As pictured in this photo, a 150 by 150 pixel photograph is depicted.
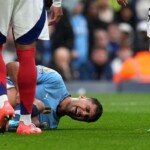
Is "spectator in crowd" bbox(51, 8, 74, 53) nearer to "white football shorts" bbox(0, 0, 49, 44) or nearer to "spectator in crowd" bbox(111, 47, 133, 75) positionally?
"spectator in crowd" bbox(111, 47, 133, 75)

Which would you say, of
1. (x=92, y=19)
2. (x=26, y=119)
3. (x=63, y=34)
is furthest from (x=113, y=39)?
(x=26, y=119)

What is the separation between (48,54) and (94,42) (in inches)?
44.0

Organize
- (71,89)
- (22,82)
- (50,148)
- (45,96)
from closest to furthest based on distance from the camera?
(50,148) → (22,82) → (45,96) → (71,89)

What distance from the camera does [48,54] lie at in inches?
826

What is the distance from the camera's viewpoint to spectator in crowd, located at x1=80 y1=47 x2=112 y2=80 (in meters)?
21.0

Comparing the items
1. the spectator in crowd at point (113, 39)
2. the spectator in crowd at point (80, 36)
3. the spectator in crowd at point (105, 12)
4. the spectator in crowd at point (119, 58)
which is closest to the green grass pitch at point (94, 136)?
the spectator in crowd at point (119, 58)

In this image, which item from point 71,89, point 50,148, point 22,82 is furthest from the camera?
point 71,89

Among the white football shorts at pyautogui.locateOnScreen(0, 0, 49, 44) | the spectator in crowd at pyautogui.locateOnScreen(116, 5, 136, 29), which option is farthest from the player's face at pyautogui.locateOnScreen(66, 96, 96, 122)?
the spectator in crowd at pyautogui.locateOnScreen(116, 5, 136, 29)

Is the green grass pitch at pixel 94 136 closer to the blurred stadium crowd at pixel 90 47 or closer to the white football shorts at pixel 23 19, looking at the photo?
the white football shorts at pixel 23 19

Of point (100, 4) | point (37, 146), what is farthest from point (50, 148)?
point (100, 4)

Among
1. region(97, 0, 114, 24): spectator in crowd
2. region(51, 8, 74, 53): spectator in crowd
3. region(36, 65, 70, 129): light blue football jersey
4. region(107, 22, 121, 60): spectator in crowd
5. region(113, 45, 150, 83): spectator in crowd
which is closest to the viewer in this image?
region(36, 65, 70, 129): light blue football jersey

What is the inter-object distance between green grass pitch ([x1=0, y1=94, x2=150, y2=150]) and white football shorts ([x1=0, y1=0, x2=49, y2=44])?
0.92 meters

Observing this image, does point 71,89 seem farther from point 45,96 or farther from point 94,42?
point 45,96

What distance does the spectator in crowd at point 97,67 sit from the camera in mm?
20969
